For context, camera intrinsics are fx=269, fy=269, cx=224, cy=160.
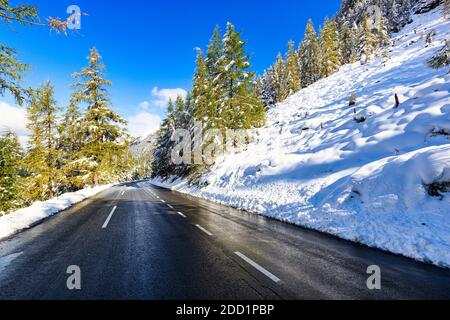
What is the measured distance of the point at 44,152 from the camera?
90.3 feet

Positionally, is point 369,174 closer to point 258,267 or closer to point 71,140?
point 258,267

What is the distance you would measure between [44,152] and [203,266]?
93.7 feet

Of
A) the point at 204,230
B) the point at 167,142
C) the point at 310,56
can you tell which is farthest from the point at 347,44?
the point at 204,230

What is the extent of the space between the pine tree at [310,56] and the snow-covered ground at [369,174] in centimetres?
4290

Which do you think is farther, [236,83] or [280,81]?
[280,81]

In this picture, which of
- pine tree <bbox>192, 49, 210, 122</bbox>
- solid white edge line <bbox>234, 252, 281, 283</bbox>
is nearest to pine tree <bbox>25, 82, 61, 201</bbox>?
pine tree <bbox>192, 49, 210, 122</bbox>

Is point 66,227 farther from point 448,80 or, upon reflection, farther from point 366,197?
point 448,80

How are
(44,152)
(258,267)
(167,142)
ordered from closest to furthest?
(258,267)
(44,152)
(167,142)

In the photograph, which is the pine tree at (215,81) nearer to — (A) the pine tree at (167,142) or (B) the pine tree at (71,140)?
(B) the pine tree at (71,140)

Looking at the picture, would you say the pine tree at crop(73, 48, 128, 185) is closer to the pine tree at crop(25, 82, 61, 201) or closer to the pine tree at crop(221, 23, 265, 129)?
the pine tree at crop(25, 82, 61, 201)

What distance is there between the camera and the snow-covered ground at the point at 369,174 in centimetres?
764

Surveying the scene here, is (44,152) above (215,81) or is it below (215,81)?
below
